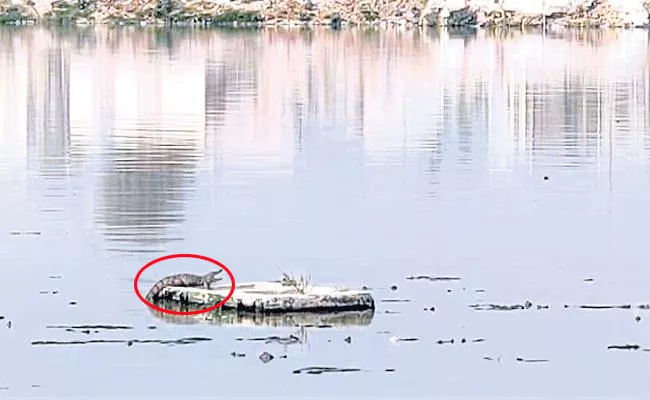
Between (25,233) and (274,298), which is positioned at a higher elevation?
(25,233)

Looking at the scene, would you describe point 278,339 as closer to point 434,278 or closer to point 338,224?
point 434,278

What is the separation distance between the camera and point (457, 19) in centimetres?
8469

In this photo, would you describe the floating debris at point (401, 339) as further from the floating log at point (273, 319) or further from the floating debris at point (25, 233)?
the floating debris at point (25, 233)

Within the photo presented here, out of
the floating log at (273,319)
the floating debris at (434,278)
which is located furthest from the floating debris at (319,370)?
the floating debris at (434,278)

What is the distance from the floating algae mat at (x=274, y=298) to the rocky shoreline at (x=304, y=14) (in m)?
67.1

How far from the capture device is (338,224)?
862 inches

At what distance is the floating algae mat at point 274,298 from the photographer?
53.5 ft

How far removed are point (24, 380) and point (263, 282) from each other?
135 inches

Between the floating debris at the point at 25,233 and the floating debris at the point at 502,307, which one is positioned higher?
the floating debris at the point at 25,233

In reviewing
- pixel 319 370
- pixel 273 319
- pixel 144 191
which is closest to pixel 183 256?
pixel 273 319

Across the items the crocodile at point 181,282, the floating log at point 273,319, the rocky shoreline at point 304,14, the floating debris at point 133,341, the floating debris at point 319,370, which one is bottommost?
the floating debris at point 319,370

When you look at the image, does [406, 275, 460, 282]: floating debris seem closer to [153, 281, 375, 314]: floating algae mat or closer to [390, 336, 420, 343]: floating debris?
[153, 281, 375, 314]: floating algae mat

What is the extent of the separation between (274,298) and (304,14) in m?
69.4

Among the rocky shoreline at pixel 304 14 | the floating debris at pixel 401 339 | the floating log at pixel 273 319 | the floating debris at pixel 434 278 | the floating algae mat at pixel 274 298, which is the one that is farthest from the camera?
the rocky shoreline at pixel 304 14
